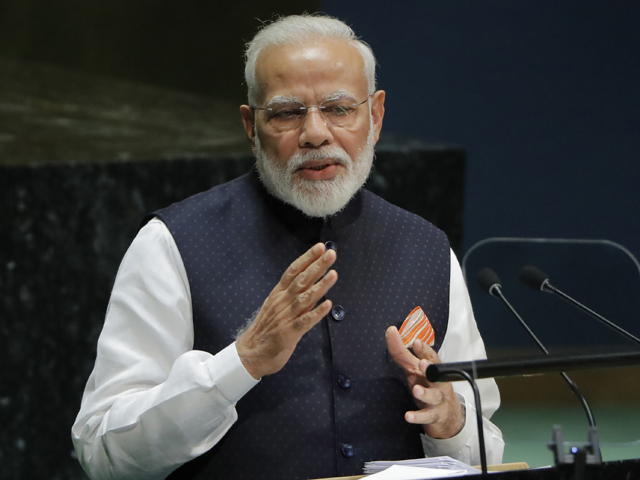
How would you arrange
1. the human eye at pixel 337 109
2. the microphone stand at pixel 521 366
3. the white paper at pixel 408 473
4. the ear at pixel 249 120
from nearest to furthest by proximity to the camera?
the microphone stand at pixel 521 366, the white paper at pixel 408 473, the human eye at pixel 337 109, the ear at pixel 249 120

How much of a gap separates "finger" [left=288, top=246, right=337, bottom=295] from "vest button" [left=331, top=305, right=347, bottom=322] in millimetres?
386

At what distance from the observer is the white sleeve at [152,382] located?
1.70m

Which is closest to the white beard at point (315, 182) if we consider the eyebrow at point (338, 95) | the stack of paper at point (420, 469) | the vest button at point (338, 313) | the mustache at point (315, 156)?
the mustache at point (315, 156)

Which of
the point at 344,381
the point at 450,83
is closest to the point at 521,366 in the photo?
the point at 344,381

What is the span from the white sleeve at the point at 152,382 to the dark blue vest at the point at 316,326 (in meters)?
0.06

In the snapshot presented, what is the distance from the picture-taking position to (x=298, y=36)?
2.01 meters

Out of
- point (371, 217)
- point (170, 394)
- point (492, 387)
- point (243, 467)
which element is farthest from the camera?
point (371, 217)

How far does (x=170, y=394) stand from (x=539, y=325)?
1033 mm

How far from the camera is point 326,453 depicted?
74.7 inches

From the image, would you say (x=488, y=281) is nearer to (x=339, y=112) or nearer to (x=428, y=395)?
(x=428, y=395)

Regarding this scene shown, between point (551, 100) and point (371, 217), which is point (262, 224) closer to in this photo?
point (371, 217)

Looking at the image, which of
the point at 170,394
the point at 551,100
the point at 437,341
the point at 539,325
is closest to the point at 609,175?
the point at 551,100

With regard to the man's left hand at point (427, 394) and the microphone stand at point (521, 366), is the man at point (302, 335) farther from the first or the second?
the microphone stand at point (521, 366)

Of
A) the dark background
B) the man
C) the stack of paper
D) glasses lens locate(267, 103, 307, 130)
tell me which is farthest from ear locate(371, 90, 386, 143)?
the dark background
